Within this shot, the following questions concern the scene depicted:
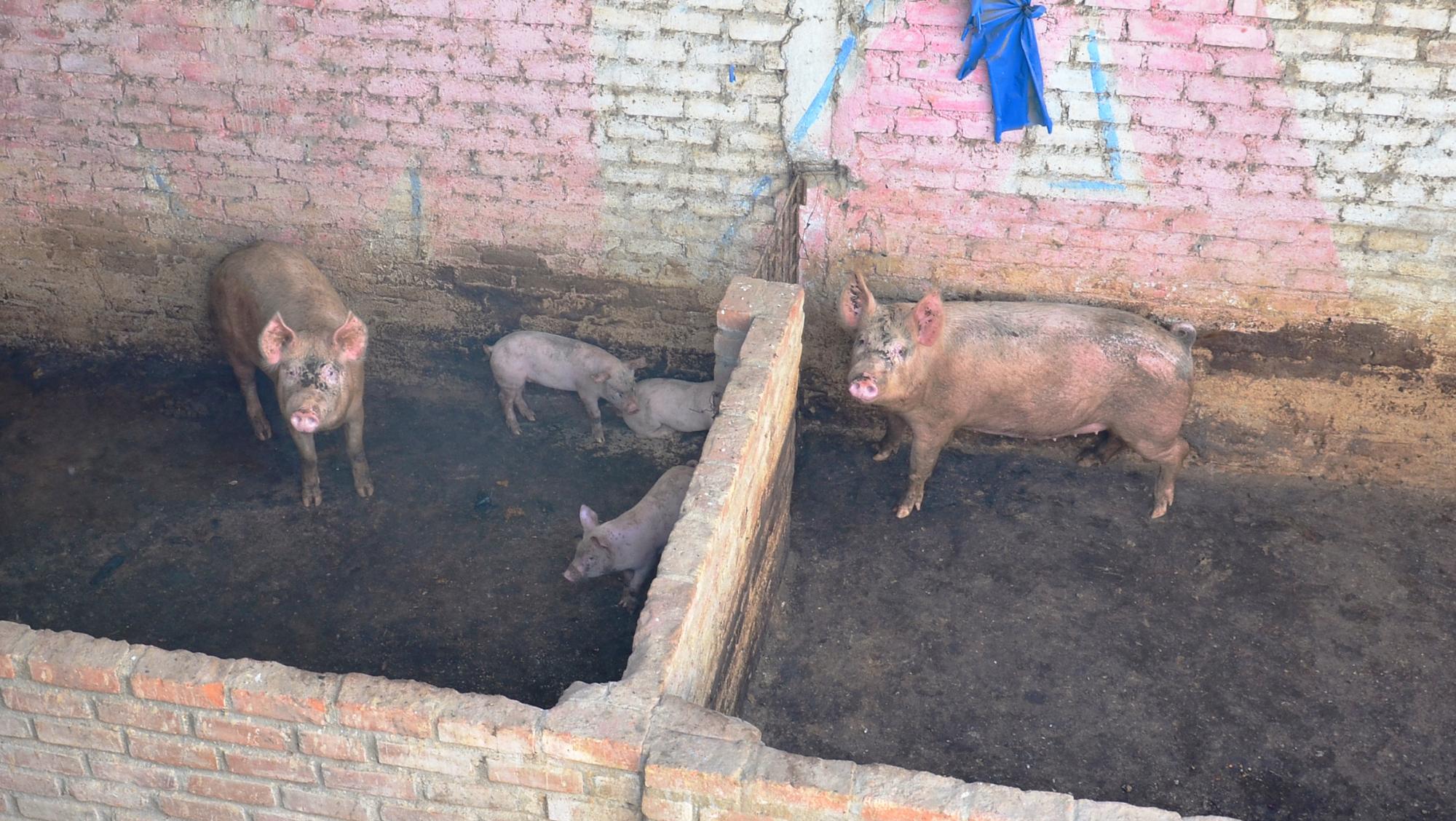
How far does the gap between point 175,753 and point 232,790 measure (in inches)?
7.7

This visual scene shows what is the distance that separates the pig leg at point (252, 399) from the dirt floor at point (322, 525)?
78 mm

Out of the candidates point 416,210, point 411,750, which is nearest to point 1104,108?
point 416,210

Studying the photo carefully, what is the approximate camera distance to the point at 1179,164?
5.59 m

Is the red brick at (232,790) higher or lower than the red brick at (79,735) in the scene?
lower

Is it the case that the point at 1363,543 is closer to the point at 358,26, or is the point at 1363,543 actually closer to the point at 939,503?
the point at 939,503

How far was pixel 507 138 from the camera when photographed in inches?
242

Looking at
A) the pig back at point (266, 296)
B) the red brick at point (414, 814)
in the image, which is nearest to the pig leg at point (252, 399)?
the pig back at point (266, 296)

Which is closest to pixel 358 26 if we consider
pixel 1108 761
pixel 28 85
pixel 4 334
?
pixel 28 85

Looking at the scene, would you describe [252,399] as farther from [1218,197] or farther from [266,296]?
[1218,197]

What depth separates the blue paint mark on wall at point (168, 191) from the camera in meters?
6.56

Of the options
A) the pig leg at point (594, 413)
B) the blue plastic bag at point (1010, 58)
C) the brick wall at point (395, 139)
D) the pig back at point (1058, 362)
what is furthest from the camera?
the pig leg at point (594, 413)

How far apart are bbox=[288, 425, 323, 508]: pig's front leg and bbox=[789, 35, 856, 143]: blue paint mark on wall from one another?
2.78 metres

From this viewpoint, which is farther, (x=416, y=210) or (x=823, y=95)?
(x=416, y=210)

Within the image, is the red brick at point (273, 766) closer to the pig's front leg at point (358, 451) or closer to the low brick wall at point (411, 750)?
the low brick wall at point (411, 750)
